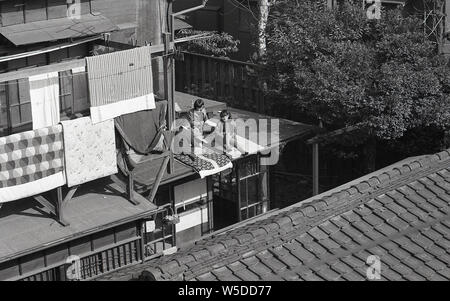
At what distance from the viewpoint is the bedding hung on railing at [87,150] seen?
62.8 ft

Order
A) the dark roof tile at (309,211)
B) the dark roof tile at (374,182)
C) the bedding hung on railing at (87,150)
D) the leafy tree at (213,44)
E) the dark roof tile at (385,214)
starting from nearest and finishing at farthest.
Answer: the dark roof tile at (309,211) < the dark roof tile at (385,214) < the dark roof tile at (374,182) < the bedding hung on railing at (87,150) < the leafy tree at (213,44)

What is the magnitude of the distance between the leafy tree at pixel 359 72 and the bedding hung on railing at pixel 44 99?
8.03 meters

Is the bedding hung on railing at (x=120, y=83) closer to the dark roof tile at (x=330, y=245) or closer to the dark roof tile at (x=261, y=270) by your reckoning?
the dark roof tile at (x=330, y=245)

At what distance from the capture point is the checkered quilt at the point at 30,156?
18422 millimetres

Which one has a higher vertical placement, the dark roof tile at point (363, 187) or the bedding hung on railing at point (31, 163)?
the dark roof tile at point (363, 187)

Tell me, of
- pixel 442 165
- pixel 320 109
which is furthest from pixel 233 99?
pixel 442 165

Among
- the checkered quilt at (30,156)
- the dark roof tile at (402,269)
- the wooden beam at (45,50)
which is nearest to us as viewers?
the dark roof tile at (402,269)

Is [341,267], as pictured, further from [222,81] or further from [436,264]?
[222,81]

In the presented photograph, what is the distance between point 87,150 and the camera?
63.9ft

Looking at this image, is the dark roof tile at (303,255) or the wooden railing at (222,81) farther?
the wooden railing at (222,81)

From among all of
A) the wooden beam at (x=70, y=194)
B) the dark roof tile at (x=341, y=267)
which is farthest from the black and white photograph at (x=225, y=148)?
the wooden beam at (x=70, y=194)

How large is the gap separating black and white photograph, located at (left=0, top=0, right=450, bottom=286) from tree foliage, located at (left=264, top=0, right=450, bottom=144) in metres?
0.05

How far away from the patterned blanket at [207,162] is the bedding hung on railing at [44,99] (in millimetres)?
4407
